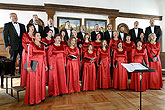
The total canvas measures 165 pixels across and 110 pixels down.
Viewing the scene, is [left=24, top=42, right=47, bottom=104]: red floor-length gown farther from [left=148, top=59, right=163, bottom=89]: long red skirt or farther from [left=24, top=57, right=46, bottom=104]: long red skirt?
[left=148, top=59, right=163, bottom=89]: long red skirt

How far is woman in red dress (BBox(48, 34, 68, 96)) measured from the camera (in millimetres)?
3547

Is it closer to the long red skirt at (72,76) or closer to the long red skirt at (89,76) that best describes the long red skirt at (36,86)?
the long red skirt at (72,76)

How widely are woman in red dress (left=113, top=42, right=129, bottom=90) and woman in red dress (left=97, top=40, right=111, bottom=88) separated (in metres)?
0.29

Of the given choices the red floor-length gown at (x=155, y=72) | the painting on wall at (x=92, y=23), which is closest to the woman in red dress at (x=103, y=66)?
the red floor-length gown at (x=155, y=72)

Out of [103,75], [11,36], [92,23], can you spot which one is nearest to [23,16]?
[11,36]

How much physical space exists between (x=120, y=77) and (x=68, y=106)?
90.0 inches

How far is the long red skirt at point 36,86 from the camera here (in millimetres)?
2902

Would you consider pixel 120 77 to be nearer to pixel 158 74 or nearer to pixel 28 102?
pixel 158 74

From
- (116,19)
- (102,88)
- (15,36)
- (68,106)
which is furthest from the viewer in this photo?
(116,19)

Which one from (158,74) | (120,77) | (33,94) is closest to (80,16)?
(120,77)

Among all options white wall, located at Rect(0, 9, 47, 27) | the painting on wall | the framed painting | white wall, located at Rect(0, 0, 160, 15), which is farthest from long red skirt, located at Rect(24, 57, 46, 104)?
white wall, located at Rect(0, 0, 160, 15)

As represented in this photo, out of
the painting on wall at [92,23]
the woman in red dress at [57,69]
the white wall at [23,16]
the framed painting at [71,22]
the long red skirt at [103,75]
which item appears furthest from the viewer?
the painting on wall at [92,23]

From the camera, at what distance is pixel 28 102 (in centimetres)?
298

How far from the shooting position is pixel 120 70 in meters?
4.35
